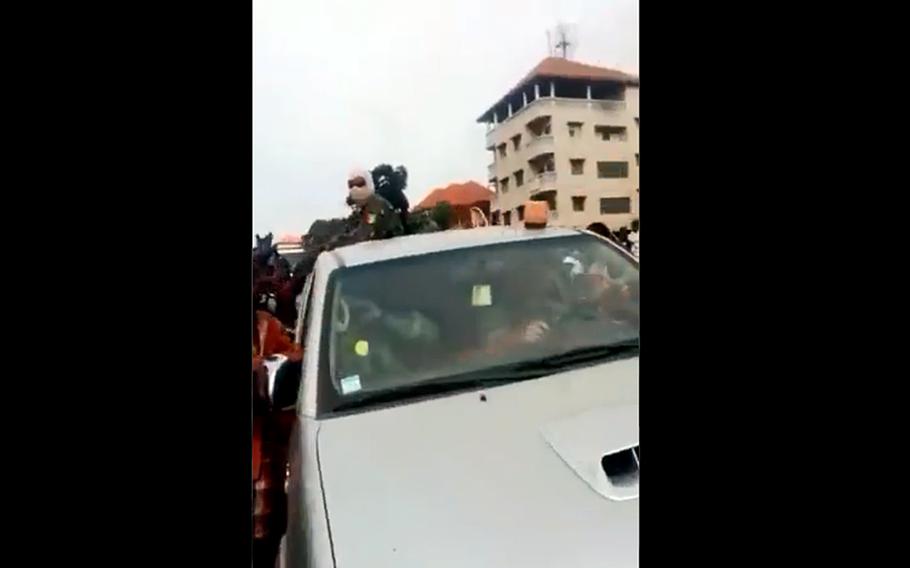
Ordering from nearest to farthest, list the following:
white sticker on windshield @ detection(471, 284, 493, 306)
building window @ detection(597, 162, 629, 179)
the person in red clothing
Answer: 1. building window @ detection(597, 162, 629, 179)
2. the person in red clothing
3. white sticker on windshield @ detection(471, 284, 493, 306)

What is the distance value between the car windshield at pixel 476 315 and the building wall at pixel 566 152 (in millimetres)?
133

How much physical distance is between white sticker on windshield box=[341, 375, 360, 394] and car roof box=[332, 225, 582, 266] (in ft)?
0.90

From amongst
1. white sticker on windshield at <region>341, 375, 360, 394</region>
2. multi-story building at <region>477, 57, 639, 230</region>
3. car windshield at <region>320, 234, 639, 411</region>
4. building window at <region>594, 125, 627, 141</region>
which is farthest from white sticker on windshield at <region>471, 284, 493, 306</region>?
building window at <region>594, 125, 627, 141</region>

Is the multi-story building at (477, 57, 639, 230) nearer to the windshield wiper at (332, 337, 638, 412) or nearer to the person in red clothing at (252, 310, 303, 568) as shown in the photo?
the windshield wiper at (332, 337, 638, 412)

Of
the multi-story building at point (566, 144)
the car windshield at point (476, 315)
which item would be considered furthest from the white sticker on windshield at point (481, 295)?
the multi-story building at point (566, 144)

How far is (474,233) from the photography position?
185 cm

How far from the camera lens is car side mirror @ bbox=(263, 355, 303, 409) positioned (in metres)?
1.72

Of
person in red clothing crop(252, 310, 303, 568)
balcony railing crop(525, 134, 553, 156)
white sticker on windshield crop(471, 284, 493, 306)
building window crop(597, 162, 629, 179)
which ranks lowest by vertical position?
person in red clothing crop(252, 310, 303, 568)

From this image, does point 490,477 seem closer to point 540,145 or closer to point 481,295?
point 481,295

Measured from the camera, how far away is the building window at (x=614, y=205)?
1.52 metres
